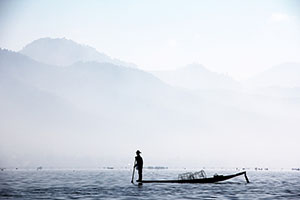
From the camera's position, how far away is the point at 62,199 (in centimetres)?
3022

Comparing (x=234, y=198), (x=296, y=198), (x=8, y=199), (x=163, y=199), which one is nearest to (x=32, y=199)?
(x=8, y=199)

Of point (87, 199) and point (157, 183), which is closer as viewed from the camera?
point (87, 199)

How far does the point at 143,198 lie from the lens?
30906mm

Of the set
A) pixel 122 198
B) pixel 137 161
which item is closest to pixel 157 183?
pixel 137 161

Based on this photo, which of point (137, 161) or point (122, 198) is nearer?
point (122, 198)

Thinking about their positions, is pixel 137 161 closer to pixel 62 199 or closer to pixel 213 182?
pixel 213 182

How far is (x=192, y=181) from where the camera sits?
47.2 m

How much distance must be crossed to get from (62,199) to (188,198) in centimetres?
887

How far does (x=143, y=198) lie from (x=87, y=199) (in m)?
3.95

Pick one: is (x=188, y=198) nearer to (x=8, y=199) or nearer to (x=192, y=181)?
(x=8, y=199)

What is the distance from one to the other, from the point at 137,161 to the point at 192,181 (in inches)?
266

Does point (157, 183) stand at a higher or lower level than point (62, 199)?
higher

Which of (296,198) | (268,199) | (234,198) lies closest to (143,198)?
(234,198)

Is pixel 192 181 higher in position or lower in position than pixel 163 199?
higher
